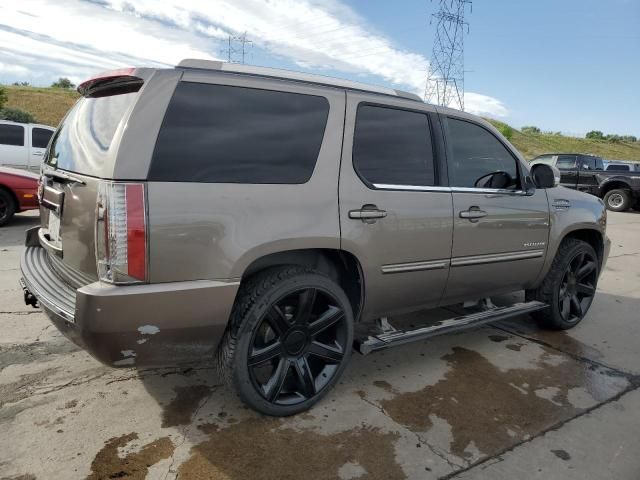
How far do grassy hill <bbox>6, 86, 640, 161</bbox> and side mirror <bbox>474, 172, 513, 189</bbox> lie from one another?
3141 cm

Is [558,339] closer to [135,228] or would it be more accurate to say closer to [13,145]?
[135,228]

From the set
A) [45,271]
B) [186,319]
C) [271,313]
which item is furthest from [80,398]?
[271,313]

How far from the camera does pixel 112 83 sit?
2.62 metres

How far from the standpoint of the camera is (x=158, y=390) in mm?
3012

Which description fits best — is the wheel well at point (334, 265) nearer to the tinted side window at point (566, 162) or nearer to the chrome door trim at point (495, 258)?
the chrome door trim at point (495, 258)

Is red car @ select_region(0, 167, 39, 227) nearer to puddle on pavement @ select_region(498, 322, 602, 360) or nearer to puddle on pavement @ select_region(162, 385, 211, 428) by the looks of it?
puddle on pavement @ select_region(162, 385, 211, 428)

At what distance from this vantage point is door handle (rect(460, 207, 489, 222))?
337 centimetres

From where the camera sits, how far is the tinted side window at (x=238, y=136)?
233 centimetres

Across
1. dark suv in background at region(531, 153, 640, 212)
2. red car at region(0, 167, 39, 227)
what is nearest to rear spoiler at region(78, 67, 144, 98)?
red car at region(0, 167, 39, 227)

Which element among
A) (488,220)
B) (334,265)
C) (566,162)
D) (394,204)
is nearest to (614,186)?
(566,162)

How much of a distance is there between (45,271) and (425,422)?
7.67 feet

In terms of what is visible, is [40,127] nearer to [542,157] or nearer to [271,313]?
[271,313]

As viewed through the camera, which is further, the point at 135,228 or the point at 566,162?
the point at 566,162

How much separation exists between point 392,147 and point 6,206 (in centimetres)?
700
